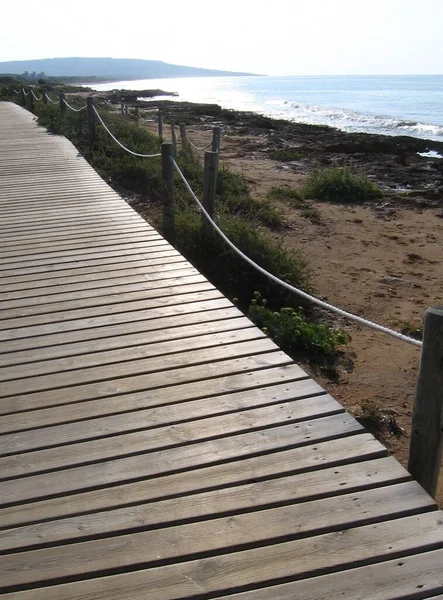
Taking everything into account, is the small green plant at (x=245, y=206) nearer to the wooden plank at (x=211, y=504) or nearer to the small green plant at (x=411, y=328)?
the small green plant at (x=411, y=328)

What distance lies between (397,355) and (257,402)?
10.3ft

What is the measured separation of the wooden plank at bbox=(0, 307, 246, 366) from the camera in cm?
357

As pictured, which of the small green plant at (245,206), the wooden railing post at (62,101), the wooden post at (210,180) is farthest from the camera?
the wooden railing post at (62,101)

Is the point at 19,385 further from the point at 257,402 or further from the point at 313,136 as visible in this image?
the point at 313,136

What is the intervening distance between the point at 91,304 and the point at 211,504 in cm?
230

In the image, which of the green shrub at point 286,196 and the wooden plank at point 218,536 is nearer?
the wooden plank at point 218,536

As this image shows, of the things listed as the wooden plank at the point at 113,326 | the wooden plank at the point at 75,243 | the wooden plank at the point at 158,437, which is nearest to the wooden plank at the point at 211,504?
the wooden plank at the point at 158,437

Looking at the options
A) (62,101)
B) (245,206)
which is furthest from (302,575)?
(62,101)

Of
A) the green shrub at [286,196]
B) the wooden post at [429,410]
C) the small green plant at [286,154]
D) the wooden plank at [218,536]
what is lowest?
the small green plant at [286,154]

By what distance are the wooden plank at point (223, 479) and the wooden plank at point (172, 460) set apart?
1.4 inches

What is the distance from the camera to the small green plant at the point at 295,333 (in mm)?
5445

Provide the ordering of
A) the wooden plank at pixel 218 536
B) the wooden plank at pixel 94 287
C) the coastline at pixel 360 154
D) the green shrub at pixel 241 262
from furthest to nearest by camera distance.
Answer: the coastline at pixel 360 154, the green shrub at pixel 241 262, the wooden plank at pixel 94 287, the wooden plank at pixel 218 536

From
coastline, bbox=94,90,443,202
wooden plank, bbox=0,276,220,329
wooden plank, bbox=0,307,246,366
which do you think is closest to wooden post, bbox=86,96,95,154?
coastline, bbox=94,90,443,202

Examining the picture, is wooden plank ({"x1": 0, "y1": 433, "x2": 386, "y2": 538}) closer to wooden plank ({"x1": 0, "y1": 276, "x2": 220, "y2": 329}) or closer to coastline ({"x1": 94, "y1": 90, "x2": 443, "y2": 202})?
wooden plank ({"x1": 0, "y1": 276, "x2": 220, "y2": 329})
